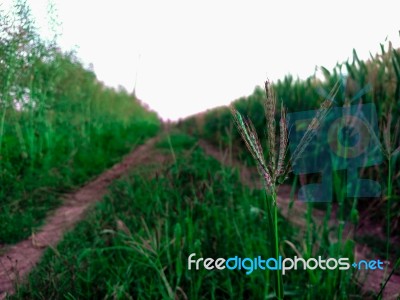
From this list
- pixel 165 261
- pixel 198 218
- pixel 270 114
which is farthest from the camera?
pixel 198 218

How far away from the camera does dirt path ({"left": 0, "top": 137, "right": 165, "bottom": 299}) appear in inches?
58.8

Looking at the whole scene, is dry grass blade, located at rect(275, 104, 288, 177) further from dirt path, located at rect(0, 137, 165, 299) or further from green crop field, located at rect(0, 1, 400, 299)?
dirt path, located at rect(0, 137, 165, 299)

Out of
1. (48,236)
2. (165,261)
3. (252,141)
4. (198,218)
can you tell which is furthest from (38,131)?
(252,141)

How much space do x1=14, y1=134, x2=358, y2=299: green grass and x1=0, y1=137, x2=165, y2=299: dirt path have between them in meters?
0.08

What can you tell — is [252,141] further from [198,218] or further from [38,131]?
[38,131]

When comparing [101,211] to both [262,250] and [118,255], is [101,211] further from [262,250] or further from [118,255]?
[262,250]

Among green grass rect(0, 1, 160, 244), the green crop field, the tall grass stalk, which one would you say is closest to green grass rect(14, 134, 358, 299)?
the green crop field

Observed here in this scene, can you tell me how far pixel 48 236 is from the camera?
238 centimetres

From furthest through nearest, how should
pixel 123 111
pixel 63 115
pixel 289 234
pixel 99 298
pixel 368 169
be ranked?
pixel 123 111 → pixel 63 115 → pixel 368 169 → pixel 289 234 → pixel 99 298

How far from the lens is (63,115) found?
6648 millimetres

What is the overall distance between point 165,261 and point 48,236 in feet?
3.26

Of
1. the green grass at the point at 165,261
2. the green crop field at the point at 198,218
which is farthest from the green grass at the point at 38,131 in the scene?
the green grass at the point at 165,261

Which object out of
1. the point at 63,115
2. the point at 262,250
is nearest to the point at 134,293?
the point at 262,250

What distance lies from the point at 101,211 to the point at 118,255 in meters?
0.83
